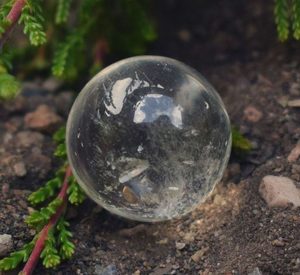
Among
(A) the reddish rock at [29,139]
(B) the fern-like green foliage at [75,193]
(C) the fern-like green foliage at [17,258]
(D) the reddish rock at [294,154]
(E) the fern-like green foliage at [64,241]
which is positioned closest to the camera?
(C) the fern-like green foliage at [17,258]

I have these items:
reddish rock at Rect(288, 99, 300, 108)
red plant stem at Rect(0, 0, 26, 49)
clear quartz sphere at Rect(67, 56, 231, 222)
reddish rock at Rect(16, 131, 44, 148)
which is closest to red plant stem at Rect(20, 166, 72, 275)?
clear quartz sphere at Rect(67, 56, 231, 222)

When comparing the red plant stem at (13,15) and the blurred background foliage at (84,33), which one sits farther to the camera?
the blurred background foliage at (84,33)

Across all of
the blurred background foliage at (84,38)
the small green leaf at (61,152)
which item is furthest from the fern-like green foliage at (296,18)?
the small green leaf at (61,152)

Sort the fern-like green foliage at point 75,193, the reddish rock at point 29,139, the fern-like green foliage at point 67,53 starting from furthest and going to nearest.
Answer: the reddish rock at point 29,139
the fern-like green foliage at point 67,53
the fern-like green foliage at point 75,193

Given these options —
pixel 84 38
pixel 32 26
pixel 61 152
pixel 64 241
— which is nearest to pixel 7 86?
pixel 32 26

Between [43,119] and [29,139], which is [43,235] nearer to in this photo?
[29,139]

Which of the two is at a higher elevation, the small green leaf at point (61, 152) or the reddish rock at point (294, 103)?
the small green leaf at point (61, 152)

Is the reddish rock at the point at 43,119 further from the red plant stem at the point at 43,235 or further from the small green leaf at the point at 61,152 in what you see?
the red plant stem at the point at 43,235

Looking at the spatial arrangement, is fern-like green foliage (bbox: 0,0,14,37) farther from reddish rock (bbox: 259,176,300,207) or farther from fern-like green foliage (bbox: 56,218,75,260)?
reddish rock (bbox: 259,176,300,207)
